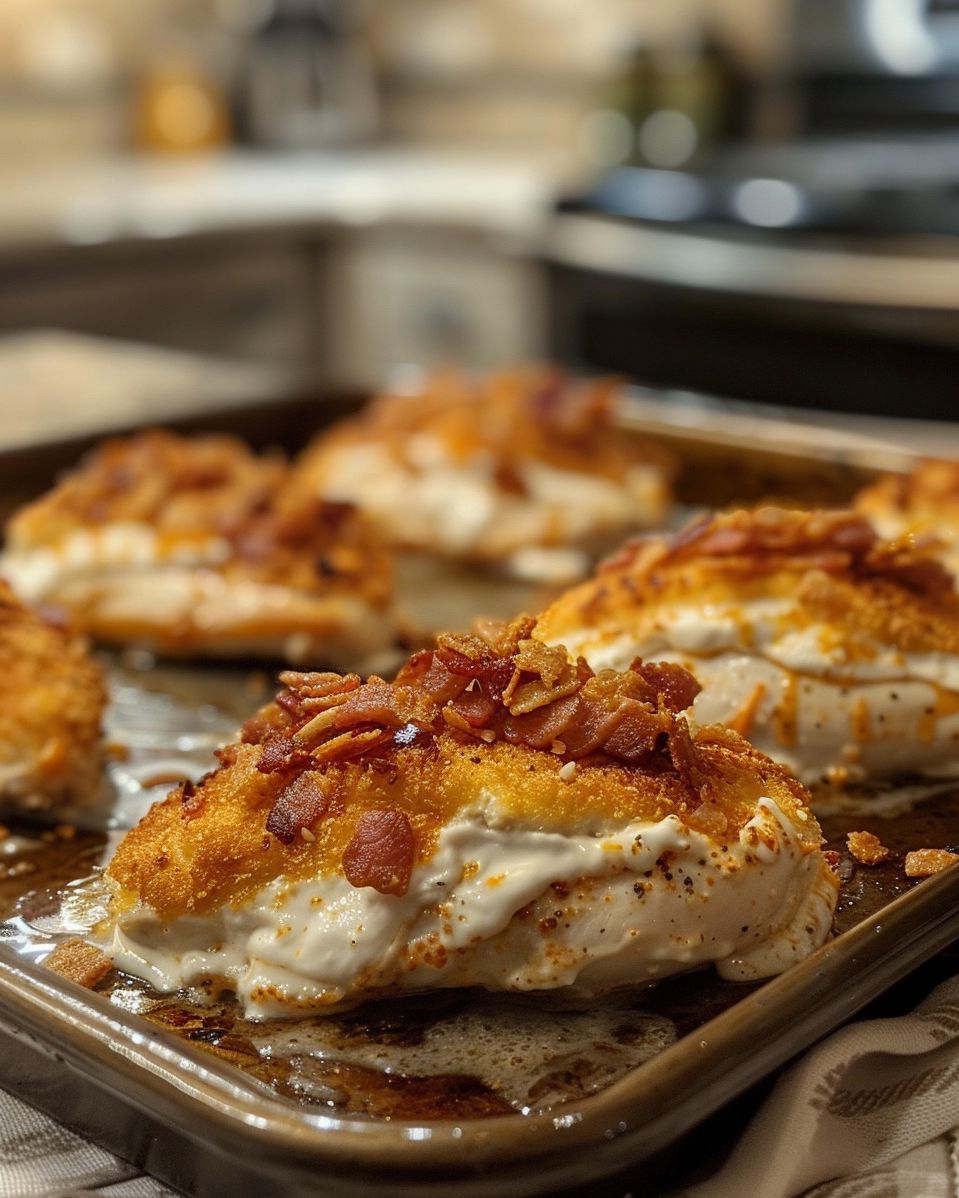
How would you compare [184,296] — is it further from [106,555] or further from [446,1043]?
[446,1043]

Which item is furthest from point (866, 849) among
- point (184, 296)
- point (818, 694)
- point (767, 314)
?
point (184, 296)

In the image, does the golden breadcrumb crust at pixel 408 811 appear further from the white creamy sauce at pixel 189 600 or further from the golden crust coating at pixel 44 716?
the white creamy sauce at pixel 189 600

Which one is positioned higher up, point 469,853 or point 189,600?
point 469,853

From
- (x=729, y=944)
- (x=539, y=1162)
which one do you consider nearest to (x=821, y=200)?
(x=729, y=944)

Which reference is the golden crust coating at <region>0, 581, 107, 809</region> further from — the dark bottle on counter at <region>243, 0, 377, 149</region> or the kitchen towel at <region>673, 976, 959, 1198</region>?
the dark bottle on counter at <region>243, 0, 377, 149</region>

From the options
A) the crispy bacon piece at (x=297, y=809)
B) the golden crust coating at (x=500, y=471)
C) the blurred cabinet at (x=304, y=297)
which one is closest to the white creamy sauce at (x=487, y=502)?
the golden crust coating at (x=500, y=471)

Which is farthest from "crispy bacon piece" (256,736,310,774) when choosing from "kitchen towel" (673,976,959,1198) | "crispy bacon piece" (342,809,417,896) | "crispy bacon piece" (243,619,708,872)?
Answer: "kitchen towel" (673,976,959,1198)

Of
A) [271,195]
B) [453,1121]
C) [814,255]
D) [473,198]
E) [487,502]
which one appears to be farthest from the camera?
[271,195]
